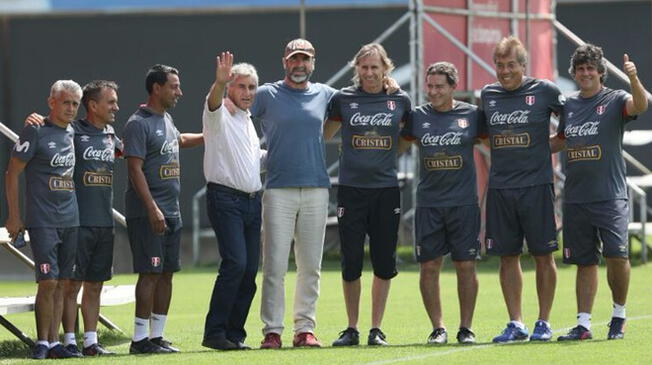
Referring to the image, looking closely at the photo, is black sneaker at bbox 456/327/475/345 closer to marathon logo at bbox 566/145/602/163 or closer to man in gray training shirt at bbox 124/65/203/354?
marathon logo at bbox 566/145/602/163

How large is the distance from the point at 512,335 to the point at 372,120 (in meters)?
1.67

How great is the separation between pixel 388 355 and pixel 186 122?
49.4ft

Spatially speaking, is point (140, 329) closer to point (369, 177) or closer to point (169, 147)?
point (169, 147)

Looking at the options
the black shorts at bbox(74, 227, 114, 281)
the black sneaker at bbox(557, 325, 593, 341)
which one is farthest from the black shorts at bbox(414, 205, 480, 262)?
the black shorts at bbox(74, 227, 114, 281)

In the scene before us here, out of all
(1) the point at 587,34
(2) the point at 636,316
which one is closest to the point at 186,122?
(1) the point at 587,34

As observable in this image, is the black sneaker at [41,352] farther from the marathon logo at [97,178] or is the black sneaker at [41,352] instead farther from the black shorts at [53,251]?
the marathon logo at [97,178]

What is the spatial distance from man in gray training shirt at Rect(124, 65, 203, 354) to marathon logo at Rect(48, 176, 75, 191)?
1.29ft

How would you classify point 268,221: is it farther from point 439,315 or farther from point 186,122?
point 186,122

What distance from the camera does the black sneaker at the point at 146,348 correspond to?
36.2 ft

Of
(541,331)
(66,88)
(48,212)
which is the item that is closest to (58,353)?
(48,212)

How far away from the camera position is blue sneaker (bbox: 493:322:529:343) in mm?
11055

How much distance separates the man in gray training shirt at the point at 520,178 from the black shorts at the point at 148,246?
210 cm

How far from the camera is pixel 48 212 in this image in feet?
35.1

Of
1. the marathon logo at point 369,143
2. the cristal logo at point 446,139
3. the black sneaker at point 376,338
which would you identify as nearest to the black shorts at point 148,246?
the marathon logo at point 369,143
